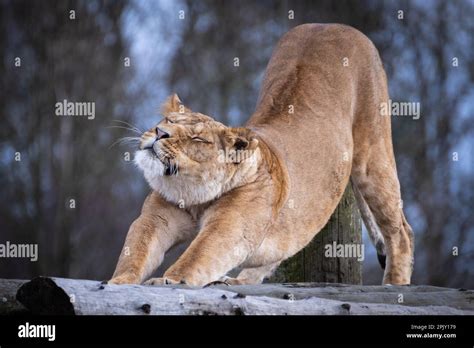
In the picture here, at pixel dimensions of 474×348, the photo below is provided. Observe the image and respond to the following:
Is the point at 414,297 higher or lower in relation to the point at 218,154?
lower

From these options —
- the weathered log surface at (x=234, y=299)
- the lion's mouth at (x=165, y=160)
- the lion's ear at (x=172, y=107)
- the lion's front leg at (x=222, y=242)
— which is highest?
the lion's ear at (x=172, y=107)

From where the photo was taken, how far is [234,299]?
327 cm

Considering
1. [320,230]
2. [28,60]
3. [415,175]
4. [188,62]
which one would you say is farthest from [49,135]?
[320,230]

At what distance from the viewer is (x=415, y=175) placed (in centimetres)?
998

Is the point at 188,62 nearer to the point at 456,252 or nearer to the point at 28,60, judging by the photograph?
the point at 28,60

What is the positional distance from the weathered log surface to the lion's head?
0.83 meters

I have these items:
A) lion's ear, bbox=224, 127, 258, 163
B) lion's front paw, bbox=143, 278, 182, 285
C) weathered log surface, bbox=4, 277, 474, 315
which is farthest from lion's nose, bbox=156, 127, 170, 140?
weathered log surface, bbox=4, 277, 474, 315

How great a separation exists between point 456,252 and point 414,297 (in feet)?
20.2

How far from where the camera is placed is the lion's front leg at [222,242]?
13.8ft

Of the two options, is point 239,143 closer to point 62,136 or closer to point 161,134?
point 161,134

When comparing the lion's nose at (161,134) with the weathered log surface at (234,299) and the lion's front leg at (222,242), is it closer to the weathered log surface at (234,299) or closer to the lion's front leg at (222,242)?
the lion's front leg at (222,242)

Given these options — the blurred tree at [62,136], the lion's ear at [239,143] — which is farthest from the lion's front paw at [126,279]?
the blurred tree at [62,136]

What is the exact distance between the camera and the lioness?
14.5ft

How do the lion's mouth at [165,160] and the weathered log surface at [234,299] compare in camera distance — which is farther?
the lion's mouth at [165,160]
